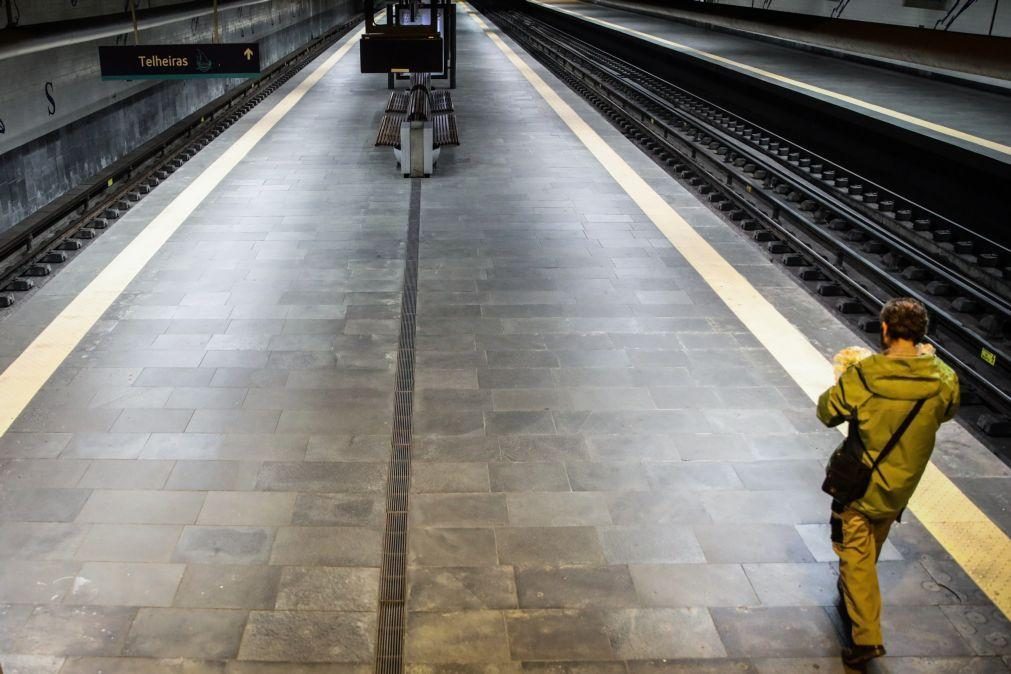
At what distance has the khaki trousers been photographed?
10.0ft

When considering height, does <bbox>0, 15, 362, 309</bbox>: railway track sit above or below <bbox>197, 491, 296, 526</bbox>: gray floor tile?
above

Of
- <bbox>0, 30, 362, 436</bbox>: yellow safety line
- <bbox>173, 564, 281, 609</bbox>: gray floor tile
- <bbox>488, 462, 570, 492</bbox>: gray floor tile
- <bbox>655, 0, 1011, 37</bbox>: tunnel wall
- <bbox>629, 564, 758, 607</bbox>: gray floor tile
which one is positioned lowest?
<bbox>629, 564, 758, 607</bbox>: gray floor tile

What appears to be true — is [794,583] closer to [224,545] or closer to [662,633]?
[662,633]

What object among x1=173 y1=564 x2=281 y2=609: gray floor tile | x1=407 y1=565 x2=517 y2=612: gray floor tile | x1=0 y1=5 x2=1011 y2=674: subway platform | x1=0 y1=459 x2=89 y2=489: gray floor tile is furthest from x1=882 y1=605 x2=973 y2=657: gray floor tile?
x1=0 y1=459 x2=89 y2=489: gray floor tile

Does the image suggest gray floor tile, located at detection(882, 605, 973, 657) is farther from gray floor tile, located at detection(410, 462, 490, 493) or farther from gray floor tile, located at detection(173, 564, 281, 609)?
gray floor tile, located at detection(173, 564, 281, 609)

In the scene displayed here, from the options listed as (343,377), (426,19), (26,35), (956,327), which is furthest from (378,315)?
(426,19)

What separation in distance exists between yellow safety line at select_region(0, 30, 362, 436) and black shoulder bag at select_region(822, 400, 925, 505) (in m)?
4.36

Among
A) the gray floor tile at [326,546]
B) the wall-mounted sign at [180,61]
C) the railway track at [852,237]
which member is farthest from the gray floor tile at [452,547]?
the wall-mounted sign at [180,61]

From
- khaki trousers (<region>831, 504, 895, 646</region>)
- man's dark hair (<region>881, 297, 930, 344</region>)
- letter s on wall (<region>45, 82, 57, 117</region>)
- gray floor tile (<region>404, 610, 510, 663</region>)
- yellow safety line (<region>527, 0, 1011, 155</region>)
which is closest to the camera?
man's dark hair (<region>881, 297, 930, 344</region>)

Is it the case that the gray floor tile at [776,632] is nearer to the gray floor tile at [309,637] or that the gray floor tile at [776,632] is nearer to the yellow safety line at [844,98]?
the gray floor tile at [309,637]

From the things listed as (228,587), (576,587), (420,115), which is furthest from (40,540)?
(420,115)

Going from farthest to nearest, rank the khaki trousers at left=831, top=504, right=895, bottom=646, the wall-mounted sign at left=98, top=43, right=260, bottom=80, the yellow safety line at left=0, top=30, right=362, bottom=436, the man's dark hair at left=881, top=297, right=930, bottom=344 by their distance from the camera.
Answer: the wall-mounted sign at left=98, top=43, right=260, bottom=80 → the yellow safety line at left=0, top=30, right=362, bottom=436 → the khaki trousers at left=831, top=504, right=895, bottom=646 → the man's dark hair at left=881, top=297, right=930, bottom=344

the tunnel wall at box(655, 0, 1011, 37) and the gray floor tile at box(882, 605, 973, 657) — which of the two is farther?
the tunnel wall at box(655, 0, 1011, 37)

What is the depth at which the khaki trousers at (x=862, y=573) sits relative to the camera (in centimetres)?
306
